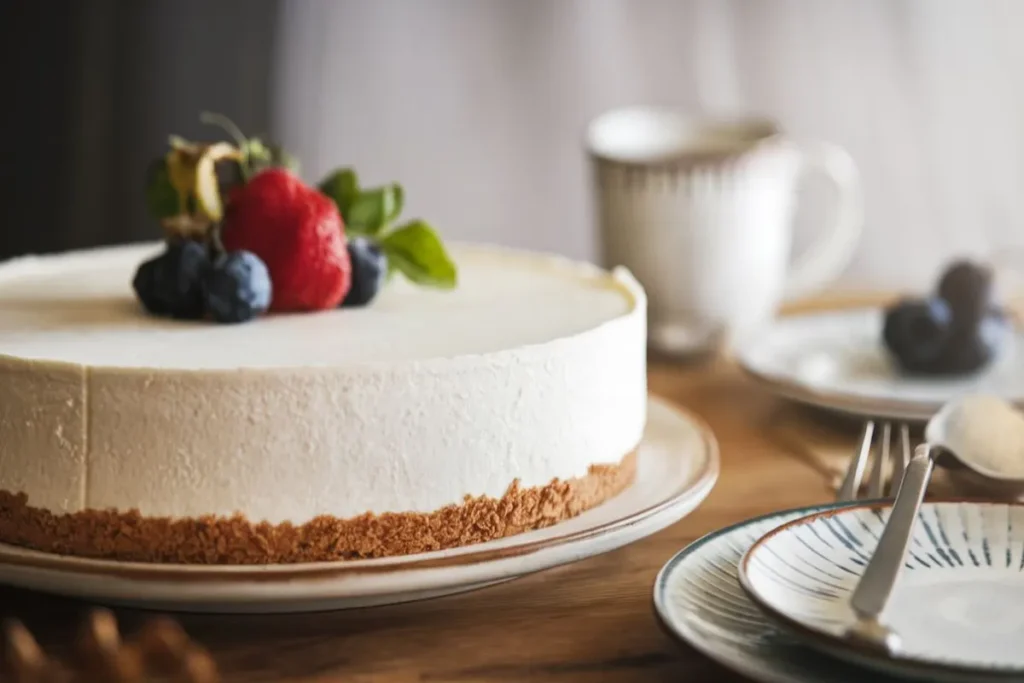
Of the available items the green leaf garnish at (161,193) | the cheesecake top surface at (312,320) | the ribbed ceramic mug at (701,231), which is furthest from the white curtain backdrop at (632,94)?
the green leaf garnish at (161,193)

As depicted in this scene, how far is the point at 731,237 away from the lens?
5.59 ft

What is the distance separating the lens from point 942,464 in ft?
3.74

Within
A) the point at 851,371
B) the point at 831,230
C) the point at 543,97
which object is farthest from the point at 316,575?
the point at 543,97

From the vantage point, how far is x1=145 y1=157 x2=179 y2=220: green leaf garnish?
1.23m

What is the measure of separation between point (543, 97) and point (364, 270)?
1.60 m

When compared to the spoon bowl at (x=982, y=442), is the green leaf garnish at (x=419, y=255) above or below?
above

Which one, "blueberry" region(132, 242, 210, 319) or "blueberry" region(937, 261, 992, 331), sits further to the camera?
"blueberry" region(937, 261, 992, 331)

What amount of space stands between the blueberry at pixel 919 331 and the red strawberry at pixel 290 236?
0.71 m

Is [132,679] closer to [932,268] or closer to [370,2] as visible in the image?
[370,2]

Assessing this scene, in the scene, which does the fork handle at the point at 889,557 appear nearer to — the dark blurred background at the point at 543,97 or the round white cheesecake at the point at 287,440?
the round white cheesecake at the point at 287,440

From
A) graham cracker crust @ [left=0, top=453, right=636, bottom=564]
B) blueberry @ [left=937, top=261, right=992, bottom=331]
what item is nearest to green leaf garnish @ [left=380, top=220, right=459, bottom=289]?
graham cracker crust @ [left=0, top=453, right=636, bottom=564]

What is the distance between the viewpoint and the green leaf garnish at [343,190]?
1.23 metres

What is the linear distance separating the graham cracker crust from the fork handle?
29 centimetres

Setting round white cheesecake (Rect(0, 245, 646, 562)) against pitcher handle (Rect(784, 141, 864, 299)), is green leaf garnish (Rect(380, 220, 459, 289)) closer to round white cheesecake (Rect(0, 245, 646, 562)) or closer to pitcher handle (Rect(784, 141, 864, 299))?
round white cheesecake (Rect(0, 245, 646, 562))
